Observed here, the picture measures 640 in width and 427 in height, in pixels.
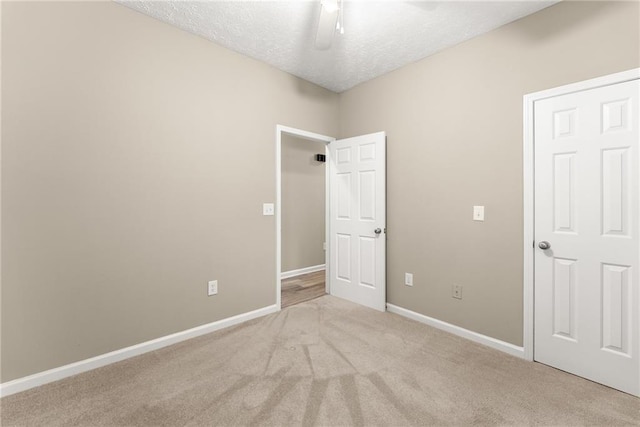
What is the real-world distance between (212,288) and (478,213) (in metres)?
2.51

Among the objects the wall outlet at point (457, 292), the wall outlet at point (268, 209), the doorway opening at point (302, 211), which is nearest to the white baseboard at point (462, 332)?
the wall outlet at point (457, 292)

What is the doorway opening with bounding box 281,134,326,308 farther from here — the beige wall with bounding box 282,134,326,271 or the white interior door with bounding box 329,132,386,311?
the white interior door with bounding box 329,132,386,311

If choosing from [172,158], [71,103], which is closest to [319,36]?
[172,158]

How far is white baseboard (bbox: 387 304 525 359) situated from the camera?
7.55 feet

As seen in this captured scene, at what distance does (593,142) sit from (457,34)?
1363mm

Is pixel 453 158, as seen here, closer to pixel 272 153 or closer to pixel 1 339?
pixel 272 153

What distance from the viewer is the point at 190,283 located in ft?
8.43

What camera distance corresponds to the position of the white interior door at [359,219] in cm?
320

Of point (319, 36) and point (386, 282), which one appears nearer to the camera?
point (319, 36)

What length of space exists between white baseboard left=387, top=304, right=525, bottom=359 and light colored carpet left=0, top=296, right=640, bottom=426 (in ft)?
0.30

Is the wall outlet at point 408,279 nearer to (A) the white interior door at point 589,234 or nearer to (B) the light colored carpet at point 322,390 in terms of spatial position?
(B) the light colored carpet at point 322,390

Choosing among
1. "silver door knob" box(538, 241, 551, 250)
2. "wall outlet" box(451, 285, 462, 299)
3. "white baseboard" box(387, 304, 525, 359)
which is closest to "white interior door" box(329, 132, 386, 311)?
"white baseboard" box(387, 304, 525, 359)

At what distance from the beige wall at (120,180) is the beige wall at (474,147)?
1474mm

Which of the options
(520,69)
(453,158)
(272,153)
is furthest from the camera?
A: (272,153)
